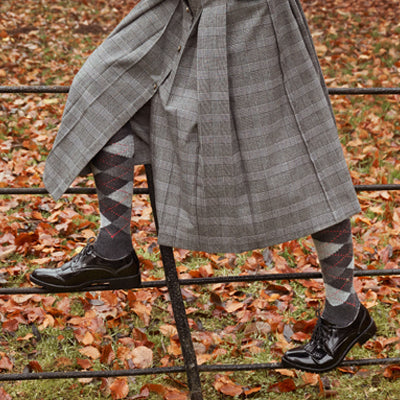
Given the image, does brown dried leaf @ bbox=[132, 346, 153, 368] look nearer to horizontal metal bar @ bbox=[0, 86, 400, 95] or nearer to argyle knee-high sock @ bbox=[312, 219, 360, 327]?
argyle knee-high sock @ bbox=[312, 219, 360, 327]

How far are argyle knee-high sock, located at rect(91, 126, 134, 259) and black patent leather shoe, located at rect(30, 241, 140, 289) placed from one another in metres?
0.03

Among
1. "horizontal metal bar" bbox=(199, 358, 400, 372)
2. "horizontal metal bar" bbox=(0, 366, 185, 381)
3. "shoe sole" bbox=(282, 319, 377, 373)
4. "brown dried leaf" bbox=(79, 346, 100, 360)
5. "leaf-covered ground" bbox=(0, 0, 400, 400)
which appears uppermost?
"shoe sole" bbox=(282, 319, 377, 373)

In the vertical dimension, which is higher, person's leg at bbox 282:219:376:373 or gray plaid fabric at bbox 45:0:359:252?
gray plaid fabric at bbox 45:0:359:252

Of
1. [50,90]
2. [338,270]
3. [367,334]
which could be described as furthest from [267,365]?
[50,90]

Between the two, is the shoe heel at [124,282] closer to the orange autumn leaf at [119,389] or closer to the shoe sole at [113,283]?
the shoe sole at [113,283]

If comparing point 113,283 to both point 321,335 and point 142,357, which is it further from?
point 142,357

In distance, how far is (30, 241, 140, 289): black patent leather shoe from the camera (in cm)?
184

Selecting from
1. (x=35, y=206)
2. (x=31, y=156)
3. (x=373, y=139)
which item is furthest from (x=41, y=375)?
(x=373, y=139)

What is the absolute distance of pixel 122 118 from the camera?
5.55ft

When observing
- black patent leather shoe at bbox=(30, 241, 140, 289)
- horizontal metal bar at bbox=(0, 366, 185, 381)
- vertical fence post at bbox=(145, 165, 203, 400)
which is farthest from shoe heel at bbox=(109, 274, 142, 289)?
horizontal metal bar at bbox=(0, 366, 185, 381)

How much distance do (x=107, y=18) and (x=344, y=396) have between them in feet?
25.4

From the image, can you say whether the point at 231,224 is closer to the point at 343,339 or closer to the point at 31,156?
the point at 343,339

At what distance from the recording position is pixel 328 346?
1882mm

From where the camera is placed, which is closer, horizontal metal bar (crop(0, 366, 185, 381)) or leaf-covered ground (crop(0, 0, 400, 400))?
horizontal metal bar (crop(0, 366, 185, 381))
